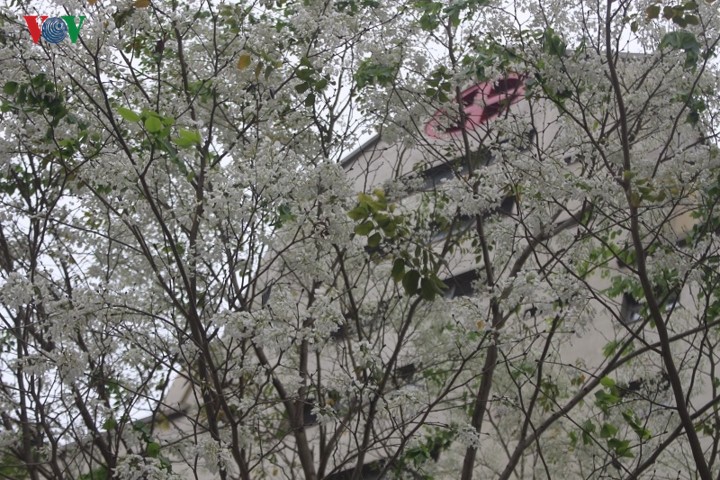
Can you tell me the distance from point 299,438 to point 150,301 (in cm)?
174

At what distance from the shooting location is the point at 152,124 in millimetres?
5086

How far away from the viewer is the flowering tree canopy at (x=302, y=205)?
19.9 ft

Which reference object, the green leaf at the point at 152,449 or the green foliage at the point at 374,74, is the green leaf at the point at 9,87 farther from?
the green foliage at the point at 374,74

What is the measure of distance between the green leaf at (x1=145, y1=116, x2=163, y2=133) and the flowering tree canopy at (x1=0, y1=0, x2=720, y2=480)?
0.07 feet

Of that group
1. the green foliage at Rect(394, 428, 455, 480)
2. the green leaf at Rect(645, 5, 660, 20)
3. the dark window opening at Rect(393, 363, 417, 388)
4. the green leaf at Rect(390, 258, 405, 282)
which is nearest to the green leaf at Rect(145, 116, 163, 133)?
the green leaf at Rect(390, 258, 405, 282)

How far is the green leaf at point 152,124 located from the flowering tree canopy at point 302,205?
2 centimetres

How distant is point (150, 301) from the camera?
714cm

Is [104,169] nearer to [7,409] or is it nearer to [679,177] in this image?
[7,409]

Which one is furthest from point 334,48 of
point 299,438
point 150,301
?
point 299,438

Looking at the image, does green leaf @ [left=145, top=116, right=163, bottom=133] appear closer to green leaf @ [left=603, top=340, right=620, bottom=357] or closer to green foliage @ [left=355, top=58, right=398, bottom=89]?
green foliage @ [left=355, top=58, right=398, bottom=89]

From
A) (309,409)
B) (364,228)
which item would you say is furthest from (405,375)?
(364,228)

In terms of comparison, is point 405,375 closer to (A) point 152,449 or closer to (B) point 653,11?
(A) point 152,449

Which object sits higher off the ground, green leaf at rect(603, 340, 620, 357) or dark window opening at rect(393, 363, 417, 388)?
dark window opening at rect(393, 363, 417, 388)

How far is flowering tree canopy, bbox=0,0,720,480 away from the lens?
239 inches
